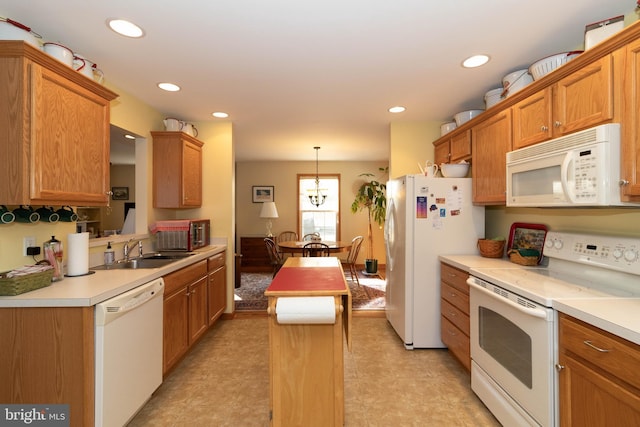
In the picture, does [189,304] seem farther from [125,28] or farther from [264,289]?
[264,289]

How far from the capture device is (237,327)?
3.54 meters

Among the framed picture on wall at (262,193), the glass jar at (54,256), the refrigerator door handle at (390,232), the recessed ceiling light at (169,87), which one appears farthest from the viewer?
the framed picture on wall at (262,193)

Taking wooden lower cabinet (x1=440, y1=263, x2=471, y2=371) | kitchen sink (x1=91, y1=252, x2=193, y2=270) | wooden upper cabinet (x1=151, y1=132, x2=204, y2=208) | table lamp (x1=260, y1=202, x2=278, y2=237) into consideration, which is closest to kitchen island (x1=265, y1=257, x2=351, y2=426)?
wooden lower cabinet (x1=440, y1=263, x2=471, y2=371)

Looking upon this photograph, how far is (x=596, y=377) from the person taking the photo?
1.24 metres

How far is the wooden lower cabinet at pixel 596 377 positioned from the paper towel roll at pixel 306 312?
3.53ft

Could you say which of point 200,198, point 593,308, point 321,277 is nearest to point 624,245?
point 593,308

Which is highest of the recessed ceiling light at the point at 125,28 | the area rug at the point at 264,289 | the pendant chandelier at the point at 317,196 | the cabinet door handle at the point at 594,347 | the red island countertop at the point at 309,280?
the recessed ceiling light at the point at 125,28

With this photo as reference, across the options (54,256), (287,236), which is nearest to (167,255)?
(54,256)

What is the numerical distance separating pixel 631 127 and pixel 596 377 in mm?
1112

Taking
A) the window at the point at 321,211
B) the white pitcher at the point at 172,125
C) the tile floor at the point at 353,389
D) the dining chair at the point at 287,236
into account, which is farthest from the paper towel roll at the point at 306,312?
the window at the point at 321,211

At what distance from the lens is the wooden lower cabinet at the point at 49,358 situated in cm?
151

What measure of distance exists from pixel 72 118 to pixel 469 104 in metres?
3.29

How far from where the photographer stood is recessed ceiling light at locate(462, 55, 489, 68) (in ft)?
7.14

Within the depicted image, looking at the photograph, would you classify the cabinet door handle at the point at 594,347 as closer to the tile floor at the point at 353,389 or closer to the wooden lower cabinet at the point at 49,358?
the tile floor at the point at 353,389
